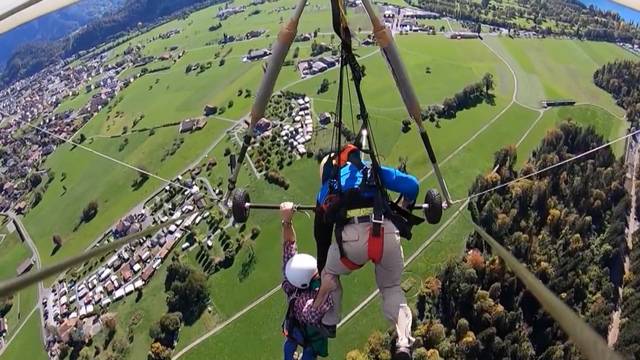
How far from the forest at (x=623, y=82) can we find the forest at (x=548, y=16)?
20.4 ft

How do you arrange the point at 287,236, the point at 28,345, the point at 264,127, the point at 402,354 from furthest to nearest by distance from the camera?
the point at 264,127 → the point at 28,345 → the point at 287,236 → the point at 402,354

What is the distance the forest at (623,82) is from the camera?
3164 centimetres

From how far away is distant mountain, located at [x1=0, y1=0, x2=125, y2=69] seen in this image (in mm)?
69188

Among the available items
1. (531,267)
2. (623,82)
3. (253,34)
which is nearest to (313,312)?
(531,267)

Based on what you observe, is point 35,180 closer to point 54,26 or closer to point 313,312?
point 313,312

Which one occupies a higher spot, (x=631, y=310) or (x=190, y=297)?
(x=190, y=297)

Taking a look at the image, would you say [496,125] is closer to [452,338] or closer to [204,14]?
[452,338]

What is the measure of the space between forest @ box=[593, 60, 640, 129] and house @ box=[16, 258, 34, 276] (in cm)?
3482

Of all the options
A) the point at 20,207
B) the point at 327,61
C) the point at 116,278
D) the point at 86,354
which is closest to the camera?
the point at 86,354

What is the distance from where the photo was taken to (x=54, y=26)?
75125 millimetres

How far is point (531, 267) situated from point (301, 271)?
19817 mm

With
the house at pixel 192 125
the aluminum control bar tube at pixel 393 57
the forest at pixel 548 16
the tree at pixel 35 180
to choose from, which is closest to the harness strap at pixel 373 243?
the aluminum control bar tube at pixel 393 57

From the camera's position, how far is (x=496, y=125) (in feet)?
97.6

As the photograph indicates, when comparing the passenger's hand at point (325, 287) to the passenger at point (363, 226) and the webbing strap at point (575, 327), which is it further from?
the webbing strap at point (575, 327)
